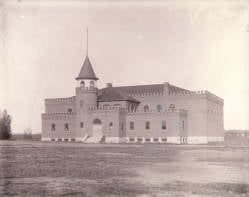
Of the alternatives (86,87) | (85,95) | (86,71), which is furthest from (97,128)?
(86,71)

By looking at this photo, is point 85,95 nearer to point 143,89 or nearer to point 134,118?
point 134,118

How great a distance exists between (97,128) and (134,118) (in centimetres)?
488

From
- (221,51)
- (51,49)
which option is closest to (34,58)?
(51,49)

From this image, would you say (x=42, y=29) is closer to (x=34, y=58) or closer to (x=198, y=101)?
(x=34, y=58)

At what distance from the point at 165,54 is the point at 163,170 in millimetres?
16032

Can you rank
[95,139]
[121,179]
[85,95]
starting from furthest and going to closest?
[85,95], [95,139], [121,179]

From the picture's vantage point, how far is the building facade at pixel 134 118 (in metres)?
47.8

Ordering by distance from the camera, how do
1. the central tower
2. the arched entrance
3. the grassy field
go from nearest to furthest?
the grassy field, the arched entrance, the central tower

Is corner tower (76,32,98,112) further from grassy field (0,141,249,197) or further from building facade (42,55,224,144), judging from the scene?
grassy field (0,141,249,197)

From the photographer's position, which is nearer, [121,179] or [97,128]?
[121,179]

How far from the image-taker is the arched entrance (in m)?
49.1

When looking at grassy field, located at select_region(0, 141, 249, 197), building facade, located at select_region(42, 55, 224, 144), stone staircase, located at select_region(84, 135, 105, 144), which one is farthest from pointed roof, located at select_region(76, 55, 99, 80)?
grassy field, located at select_region(0, 141, 249, 197)

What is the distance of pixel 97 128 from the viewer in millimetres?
49406

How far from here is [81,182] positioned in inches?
524
